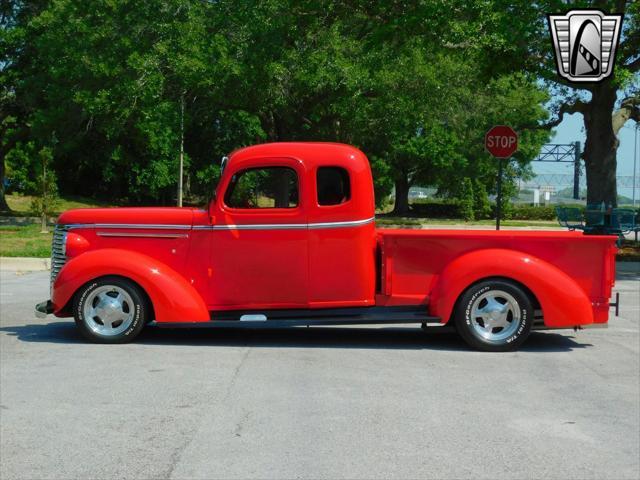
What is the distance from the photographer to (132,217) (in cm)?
904

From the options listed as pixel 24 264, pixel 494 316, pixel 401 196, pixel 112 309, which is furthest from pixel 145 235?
pixel 401 196

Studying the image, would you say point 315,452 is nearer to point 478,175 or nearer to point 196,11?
point 196,11

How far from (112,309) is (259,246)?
1.69 m

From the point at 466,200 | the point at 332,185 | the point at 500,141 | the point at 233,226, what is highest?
the point at 500,141

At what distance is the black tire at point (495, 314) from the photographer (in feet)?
28.0

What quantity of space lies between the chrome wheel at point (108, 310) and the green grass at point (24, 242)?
9459 millimetres

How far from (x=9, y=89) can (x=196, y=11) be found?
546 inches

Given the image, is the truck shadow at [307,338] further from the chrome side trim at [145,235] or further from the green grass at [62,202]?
the green grass at [62,202]

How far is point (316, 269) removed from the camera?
878 centimetres

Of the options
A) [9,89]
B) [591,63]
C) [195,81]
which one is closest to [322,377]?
[591,63]

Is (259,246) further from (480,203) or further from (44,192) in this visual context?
(480,203)

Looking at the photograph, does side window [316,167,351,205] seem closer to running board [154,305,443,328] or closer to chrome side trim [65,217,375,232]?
chrome side trim [65,217,375,232]

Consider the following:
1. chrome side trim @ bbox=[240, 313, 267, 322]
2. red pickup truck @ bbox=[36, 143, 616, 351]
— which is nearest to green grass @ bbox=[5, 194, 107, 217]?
Answer: red pickup truck @ bbox=[36, 143, 616, 351]

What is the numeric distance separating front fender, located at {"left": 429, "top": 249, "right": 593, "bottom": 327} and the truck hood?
110 inches
